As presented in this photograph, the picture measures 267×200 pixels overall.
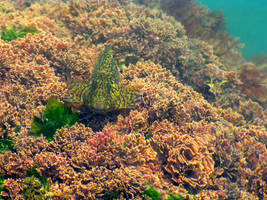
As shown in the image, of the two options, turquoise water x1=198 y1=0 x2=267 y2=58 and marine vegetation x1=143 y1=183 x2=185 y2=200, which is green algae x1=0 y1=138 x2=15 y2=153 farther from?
turquoise water x1=198 y1=0 x2=267 y2=58

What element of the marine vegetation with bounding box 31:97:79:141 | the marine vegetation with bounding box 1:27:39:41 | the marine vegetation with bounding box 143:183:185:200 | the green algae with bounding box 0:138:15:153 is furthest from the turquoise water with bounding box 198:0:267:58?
the green algae with bounding box 0:138:15:153

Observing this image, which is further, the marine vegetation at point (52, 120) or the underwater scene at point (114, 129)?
the marine vegetation at point (52, 120)

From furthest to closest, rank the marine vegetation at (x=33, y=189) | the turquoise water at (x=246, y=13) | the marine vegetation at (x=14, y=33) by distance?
the turquoise water at (x=246, y=13) → the marine vegetation at (x=14, y=33) → the marine vegetation at (x=33, y=189)

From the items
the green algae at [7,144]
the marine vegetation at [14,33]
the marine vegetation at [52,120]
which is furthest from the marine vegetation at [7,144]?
the marine vegetation at [14,33]

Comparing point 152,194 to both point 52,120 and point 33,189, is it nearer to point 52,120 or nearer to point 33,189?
point 33,189

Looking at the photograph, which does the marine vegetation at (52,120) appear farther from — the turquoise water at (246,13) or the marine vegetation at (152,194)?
the turquoise water at (246,13)

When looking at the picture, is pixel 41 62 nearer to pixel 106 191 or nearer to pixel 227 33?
pixel 106 191

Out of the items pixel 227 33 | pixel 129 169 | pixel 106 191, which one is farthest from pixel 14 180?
pixel 227 33

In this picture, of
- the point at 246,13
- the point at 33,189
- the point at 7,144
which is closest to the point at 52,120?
the point at 7,144
